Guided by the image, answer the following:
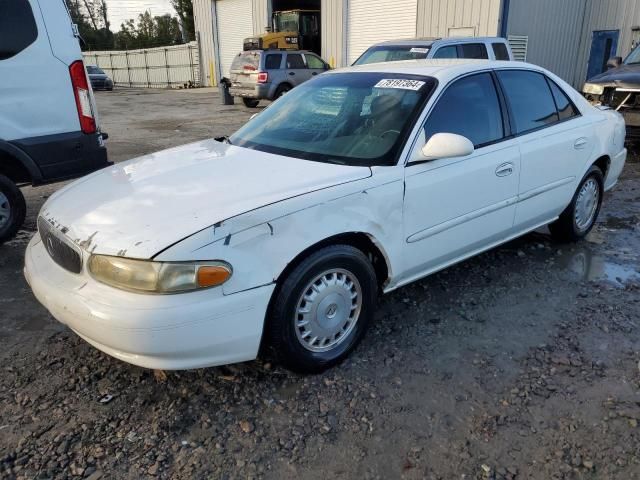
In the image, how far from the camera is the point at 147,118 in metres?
15.6

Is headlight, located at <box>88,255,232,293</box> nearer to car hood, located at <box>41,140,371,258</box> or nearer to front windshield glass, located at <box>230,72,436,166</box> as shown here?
car hood, located at <box>41,140,371,258</box>

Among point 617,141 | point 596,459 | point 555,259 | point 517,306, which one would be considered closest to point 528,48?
point 617,141

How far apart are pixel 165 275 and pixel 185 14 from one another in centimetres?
4185

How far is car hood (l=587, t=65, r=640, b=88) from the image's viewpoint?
8.53m

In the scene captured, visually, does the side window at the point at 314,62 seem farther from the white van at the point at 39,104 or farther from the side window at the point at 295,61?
the white van at the point at 39,104

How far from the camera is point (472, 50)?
32.1ft

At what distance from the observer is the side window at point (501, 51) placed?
404 inches

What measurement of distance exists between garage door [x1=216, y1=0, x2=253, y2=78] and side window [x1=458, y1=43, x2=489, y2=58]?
666 inches

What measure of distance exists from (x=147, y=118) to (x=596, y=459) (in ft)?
50.2

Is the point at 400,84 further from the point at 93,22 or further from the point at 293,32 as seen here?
the point at 93,22

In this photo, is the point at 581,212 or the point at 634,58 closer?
the point at 581,212

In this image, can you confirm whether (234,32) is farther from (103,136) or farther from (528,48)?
(103,136)

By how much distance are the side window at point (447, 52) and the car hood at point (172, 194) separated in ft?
22.2

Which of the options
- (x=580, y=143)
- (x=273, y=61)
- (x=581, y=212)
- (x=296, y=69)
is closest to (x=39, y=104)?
(x=580, y=143)
